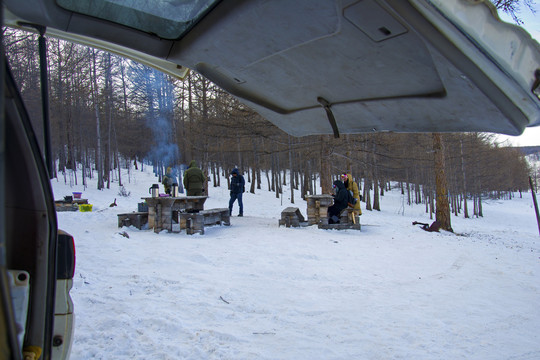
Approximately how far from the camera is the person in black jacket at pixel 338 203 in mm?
10000

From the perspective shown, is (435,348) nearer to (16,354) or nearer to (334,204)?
(16,354)

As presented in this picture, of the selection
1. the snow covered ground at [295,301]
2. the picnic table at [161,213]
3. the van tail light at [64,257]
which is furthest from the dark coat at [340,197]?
the van tail light at [64,257]

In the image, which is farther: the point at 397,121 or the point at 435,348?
the point at 435,348

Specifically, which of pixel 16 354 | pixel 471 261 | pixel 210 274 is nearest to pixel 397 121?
pixel 16 354

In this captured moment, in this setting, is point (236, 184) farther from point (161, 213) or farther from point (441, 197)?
point (441, 197)

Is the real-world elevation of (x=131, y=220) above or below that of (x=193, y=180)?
below

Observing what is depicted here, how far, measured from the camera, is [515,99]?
1.57 meters

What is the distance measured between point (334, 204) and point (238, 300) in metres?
6.66

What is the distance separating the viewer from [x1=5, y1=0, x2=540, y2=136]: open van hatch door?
4.53 ft

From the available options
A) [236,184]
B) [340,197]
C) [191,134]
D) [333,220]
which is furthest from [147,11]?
[191,134]

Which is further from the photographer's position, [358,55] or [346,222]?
[346,222]

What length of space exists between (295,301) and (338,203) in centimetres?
625

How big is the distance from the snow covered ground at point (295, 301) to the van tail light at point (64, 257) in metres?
1.55

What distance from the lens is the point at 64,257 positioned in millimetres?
1453
